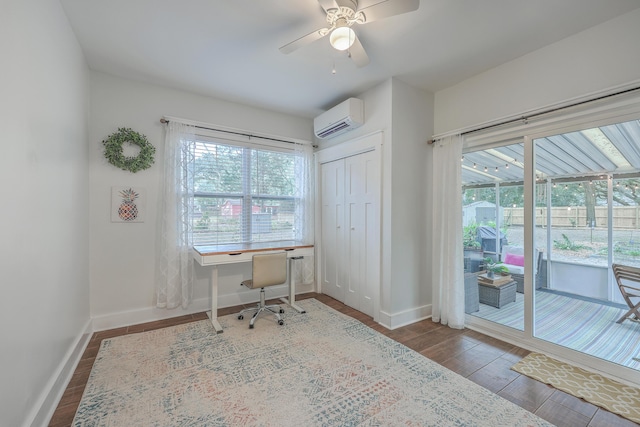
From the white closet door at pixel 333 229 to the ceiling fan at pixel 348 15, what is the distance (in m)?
1.87

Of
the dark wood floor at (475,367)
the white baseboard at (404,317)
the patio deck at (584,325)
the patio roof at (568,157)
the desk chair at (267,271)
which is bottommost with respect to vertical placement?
the dark wood floor at (475,367)

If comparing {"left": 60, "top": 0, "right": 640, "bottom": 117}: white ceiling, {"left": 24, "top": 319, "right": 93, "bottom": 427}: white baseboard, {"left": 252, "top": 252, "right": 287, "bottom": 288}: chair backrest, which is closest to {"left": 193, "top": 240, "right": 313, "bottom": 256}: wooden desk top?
{"left": 252, "top": 252, "right": 287, "bottom": 288}: chair backrest

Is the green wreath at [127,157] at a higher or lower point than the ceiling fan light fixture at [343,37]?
lower

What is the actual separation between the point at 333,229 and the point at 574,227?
2569mm

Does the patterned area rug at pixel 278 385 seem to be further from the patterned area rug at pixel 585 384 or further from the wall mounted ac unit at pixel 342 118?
the wall mounted ac unit at pixel 342 118

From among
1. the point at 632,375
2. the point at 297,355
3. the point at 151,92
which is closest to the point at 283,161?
the point at 151,92

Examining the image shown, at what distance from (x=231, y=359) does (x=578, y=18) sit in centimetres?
385

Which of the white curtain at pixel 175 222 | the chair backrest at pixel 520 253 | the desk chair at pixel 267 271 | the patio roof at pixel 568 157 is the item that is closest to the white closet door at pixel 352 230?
the desk chair at pixel 267 271

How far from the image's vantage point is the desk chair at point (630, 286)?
2035 millimetres

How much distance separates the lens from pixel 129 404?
1771 millimetres

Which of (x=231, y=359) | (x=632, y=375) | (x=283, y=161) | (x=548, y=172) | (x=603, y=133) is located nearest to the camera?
(x=632, y=375)

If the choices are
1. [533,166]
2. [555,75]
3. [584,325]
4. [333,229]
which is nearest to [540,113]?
[555,75]

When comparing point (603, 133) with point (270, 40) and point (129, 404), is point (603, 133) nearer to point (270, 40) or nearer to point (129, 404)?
point (270, 40)

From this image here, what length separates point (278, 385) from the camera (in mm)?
1969
